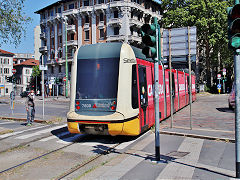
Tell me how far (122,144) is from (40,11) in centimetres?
5779

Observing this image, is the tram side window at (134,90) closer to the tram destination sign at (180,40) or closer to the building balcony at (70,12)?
the tram destination sign at (180,40)

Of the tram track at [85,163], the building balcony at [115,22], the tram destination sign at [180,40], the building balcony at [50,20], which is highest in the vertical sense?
the building balcony at [50,20]

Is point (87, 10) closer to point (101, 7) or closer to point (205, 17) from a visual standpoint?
point (101, 7)

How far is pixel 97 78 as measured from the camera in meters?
8.07

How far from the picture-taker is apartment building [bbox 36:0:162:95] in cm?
4759

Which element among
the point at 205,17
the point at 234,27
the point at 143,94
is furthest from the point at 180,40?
the point at 205,17

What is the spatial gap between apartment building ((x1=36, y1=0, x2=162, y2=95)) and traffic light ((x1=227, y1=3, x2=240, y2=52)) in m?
40.4

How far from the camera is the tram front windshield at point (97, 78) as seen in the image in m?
7.94

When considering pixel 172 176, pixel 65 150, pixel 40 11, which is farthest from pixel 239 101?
pixel 40 11

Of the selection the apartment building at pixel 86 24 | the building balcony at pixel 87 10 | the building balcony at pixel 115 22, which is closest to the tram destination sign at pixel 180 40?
the apartment building at pixel 86 24

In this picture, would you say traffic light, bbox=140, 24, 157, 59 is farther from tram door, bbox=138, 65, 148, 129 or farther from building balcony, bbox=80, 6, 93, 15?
building balcony, bbox=80, 6, 93, 15

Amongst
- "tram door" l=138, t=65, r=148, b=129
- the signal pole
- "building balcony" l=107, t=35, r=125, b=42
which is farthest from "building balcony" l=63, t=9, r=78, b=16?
the signal pole

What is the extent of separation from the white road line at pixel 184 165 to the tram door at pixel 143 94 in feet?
4.92

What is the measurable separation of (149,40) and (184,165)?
2.78m
